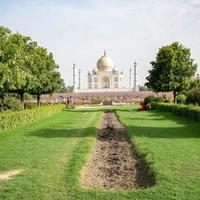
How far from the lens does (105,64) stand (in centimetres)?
10406

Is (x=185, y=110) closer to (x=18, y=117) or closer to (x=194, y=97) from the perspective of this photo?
(x=194, y=97)

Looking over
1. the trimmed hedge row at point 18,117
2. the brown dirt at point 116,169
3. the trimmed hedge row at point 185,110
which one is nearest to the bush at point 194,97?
the trimmed hedge row at point 185,110

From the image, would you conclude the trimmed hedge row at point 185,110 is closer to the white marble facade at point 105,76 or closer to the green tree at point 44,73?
the green tree at point 44,73

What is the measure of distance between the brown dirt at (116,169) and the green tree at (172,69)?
25413 mm

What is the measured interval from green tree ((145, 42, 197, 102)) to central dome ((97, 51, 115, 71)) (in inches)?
2543

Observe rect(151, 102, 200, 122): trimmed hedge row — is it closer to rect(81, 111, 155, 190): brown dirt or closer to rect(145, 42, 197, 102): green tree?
rect(145, 42, 197, 102): green tree

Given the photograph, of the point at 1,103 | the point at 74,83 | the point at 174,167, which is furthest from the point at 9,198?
the point at 74,83

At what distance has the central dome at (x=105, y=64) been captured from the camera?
104062 millimetres

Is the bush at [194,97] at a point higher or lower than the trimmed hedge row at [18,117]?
higher

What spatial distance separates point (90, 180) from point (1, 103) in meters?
22.7

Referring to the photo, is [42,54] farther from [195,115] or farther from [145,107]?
[195,115]

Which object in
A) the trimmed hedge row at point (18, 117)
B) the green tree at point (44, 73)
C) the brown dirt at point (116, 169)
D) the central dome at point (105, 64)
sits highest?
the central dome at point (105, 64)

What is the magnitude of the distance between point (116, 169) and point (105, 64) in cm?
9506

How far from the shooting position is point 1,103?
98.5 ft
